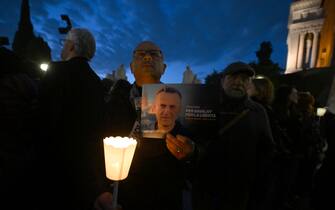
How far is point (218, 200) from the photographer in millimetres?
2484

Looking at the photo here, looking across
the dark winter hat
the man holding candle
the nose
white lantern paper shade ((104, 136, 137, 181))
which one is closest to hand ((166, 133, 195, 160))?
the man holding candle

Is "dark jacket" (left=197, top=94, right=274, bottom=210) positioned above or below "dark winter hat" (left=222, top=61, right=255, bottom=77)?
below

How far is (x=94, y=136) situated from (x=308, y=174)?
531 cm

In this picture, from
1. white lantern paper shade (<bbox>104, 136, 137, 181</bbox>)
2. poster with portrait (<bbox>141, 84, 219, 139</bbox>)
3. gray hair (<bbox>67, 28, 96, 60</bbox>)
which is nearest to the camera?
white lantern paper shade (<bbox>104, 136, 137, 181</bbox>)

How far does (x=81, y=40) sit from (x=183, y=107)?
1.39m

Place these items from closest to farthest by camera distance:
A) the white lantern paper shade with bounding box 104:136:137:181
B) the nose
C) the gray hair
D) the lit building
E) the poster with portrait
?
the white lantern paper shade with bounding box 104:136:137:181 → the poster with portrait → the nose → the gray hair → the lit building

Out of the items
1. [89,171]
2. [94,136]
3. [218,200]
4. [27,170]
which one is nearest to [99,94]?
[94,136]

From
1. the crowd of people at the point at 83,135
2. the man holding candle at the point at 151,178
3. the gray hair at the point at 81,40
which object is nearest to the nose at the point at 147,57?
the crowd of people at the point at 83,135

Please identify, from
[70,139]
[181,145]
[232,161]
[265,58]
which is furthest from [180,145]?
[265,58]

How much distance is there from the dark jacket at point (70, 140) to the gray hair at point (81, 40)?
0.62 feet

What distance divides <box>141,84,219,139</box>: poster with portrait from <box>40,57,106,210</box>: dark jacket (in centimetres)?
79

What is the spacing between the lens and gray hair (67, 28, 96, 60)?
6.82 feet

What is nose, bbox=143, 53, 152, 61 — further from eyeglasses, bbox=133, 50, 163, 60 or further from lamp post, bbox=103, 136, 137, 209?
lamp post, bbox=103, 136, 137, 209

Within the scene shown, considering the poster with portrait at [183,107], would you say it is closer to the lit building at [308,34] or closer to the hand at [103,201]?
the hand at [103,201]
